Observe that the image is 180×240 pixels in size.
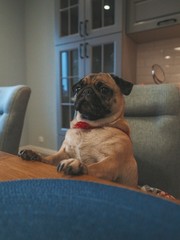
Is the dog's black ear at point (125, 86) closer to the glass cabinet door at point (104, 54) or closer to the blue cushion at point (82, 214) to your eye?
the blue cushion at point (82, 214)

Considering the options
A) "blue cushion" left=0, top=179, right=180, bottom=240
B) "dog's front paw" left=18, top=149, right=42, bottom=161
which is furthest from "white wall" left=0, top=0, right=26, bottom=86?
"blue cushion" left=0, top=179, right=180, bottom=240

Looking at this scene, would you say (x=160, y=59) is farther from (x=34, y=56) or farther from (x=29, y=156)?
(x=29, y=156)

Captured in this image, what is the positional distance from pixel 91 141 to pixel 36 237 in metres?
0.62

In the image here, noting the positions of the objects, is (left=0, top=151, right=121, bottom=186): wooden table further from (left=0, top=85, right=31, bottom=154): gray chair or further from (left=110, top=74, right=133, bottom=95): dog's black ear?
(left=110, top=74, right=133, bottom=95): dog's black ear

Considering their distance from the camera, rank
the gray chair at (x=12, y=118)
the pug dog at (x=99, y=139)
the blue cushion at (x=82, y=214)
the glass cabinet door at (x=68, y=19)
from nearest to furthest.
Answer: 1. the blue cushion at (x=82, y=214)
2. the pug dog at (x=99, y=139)
3. the gray chair at (x=12, y=118)
4. the glass cabinet door at (x=68, y=19)

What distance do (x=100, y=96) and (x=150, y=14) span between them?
1.46 m

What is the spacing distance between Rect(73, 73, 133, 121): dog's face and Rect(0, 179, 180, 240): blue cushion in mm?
667

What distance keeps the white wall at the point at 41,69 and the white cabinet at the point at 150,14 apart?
1.53m

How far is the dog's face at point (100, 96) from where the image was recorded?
40.6 inches

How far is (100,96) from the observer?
1.06 meters

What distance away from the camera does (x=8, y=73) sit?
3.69m

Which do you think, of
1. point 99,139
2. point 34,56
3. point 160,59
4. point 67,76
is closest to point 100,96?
point 99,139

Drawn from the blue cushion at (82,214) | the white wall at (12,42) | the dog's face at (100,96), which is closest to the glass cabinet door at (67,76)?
the white wall at (12,42)

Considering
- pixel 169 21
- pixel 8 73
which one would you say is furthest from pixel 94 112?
pixel 8 73
